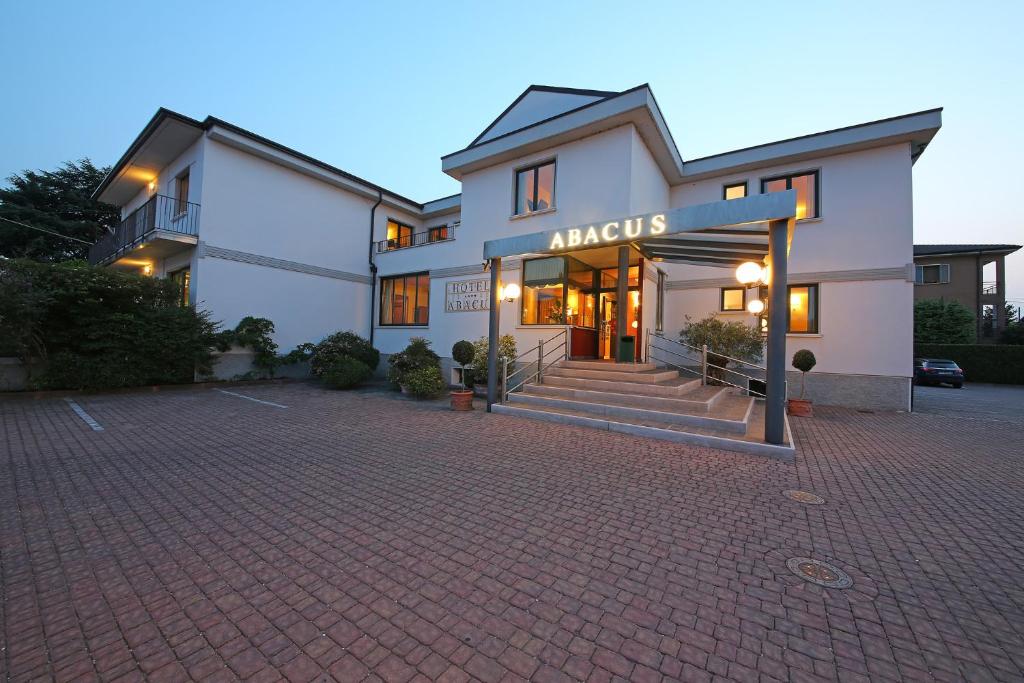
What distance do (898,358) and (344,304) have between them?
18.0 meters

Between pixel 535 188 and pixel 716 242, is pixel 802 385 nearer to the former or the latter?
pixel 716 242

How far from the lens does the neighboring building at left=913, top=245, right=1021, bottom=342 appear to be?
24797 millimetres

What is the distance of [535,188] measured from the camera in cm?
1228

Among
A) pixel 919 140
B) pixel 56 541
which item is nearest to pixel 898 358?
pixel 919 140

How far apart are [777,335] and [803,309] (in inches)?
283

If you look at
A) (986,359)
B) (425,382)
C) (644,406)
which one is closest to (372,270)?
(425,382)

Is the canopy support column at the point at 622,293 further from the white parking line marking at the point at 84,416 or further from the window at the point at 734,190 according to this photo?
the white parking line marking at the point at 84,416

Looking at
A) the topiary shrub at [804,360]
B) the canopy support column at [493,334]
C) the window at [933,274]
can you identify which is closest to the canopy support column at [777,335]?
the topiary shrub at [804,360]

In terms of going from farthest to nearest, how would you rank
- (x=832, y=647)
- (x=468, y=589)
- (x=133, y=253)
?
(x=133, y=253)
(x=468, y=589)
(x=832, y=647)

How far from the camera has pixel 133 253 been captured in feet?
45.1

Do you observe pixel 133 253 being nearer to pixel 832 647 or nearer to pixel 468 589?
pixel 468 589

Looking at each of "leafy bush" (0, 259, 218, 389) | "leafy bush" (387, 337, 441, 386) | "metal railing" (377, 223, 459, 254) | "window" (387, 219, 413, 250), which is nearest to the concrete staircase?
"leafy bush" (387, 337, 441, 386)

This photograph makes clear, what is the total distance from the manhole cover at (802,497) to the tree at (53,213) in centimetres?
3456

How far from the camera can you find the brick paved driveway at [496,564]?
2.05 m
